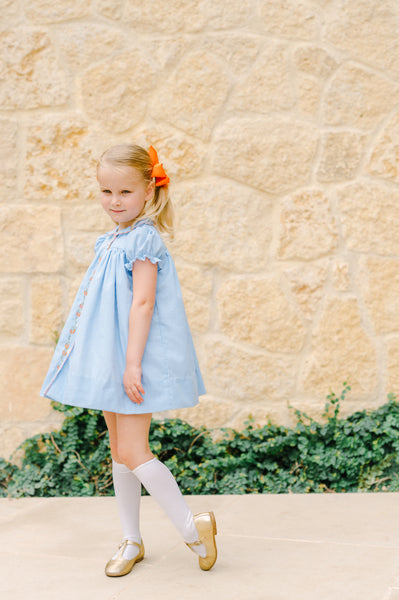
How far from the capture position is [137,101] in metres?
3.44

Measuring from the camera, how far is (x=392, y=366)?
11.2ft

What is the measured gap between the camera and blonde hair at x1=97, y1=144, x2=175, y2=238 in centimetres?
209

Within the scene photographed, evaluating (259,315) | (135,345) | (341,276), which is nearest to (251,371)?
(259,315)

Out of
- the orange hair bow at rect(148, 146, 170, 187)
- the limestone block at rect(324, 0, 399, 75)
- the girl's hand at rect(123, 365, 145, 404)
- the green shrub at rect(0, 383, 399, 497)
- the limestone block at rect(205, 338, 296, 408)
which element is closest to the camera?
the girl's hand at rect(123, 365, 145, 404)

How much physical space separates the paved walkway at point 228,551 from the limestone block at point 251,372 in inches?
22.7

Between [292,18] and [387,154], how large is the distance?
85cm

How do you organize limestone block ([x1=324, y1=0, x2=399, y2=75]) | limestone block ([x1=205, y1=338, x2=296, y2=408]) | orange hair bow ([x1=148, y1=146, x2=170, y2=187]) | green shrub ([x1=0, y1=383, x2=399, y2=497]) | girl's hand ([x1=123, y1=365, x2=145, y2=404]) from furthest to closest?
limestone block ([x1=205, y1=338, x2=296, y2=408]), limestone block ([x1=324, y1=0, x2=399, y2=75]), green shrub ([x1=0, y1=383, x2=399, y2=497]), orange hair bow ([x1=148, y1=146, x2=170, y2=187]), girl's hand ([x1=123, y1=365, x2=145, y2=404])

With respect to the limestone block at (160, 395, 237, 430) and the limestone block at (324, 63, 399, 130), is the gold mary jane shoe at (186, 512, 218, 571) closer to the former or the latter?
the limestone block at (160, 395, 237, 430)

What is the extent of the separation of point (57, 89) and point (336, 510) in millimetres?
2489

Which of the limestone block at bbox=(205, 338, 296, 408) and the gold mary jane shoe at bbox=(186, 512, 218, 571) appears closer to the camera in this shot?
the gold mary jane shoe at bbox=(186, 512, 218, 571)

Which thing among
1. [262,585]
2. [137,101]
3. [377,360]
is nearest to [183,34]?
[137,101]

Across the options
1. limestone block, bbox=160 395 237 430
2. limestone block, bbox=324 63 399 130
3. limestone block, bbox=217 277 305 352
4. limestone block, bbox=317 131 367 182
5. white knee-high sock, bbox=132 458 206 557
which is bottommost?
limestone block, bbox=160 395 237 430

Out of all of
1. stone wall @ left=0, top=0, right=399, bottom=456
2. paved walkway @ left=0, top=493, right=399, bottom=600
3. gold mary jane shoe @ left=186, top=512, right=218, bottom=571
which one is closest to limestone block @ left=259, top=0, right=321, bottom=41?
stone wall @ left=0, top=0, right=399, bottom=456

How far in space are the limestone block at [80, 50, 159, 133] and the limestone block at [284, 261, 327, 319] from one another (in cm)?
115
